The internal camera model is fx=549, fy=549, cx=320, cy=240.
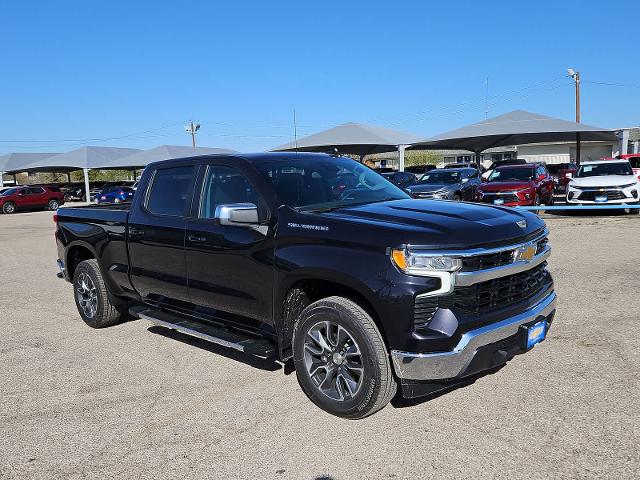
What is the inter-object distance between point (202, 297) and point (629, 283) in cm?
572

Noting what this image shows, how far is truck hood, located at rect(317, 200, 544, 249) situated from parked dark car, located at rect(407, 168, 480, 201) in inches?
484

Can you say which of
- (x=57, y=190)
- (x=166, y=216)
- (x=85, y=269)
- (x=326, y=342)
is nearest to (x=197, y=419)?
(x=326, y=342)

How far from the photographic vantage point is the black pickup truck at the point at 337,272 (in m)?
3.32

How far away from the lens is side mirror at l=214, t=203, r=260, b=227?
3.94m

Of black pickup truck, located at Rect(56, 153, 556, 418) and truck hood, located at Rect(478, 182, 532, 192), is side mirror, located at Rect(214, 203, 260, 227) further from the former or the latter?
truck hood, located at Rect(478, 182, 532, 192)

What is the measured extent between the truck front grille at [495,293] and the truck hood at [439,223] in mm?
271

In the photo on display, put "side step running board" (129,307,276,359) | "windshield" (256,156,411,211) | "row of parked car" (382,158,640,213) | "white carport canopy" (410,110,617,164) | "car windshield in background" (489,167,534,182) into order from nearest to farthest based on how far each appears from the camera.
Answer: "side step running board" (129,307,276,359)
"windshield" (256,156,411,211)
"row of parked car" (382,158,640,213)
"car windshield in background" (489,167,534,182)
"white carport canopy" (410,110,617,164)

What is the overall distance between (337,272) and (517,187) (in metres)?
14.2

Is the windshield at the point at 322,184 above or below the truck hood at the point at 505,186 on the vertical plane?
above

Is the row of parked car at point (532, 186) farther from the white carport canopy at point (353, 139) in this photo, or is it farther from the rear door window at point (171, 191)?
the white carport canopy at point (353, 139)

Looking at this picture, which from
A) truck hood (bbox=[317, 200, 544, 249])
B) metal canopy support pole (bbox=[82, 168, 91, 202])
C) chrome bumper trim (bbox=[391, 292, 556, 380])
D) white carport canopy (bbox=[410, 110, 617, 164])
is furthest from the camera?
metal canopy support pole (bbox=[82, 168, 91, 202])

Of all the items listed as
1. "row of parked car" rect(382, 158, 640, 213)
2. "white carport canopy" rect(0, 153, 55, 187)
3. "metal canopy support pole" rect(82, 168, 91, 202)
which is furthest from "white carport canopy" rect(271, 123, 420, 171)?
"white carport canopy" rect(0, 153, 55, 187)

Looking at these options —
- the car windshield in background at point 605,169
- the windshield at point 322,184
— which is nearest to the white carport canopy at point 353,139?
the car windshield in background at point 605,169

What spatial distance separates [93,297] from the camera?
611cm
